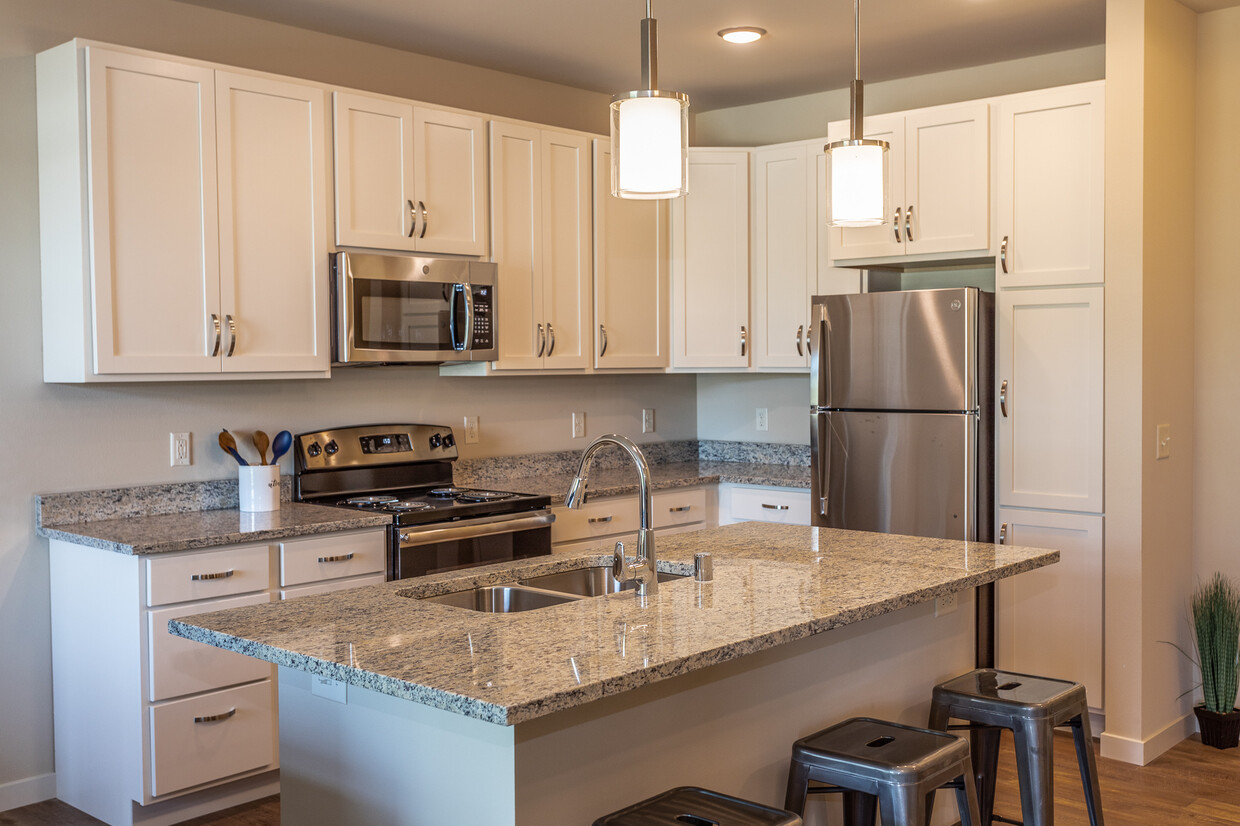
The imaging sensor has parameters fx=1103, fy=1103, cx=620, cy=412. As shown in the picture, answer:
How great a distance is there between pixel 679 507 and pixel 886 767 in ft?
8.60

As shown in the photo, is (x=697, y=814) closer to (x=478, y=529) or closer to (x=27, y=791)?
(x=478, y=529)

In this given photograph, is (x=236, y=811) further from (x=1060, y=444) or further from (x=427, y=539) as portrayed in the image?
(x=1060, y=444)

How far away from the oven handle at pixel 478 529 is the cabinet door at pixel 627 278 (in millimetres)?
963

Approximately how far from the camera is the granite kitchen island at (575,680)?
5.49ft

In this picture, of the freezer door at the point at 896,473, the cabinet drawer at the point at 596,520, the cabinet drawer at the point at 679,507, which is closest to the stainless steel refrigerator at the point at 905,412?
the freezer door at the point at 896,473

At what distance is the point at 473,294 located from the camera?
158 inches

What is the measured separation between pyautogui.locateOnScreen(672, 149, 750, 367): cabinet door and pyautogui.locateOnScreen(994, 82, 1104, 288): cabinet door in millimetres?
1193

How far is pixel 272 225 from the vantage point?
352 cm

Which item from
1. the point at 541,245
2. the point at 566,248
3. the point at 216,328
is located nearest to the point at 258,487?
the point at 216,328

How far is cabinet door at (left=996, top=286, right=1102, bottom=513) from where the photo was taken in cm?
379

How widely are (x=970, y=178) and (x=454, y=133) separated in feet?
6.19

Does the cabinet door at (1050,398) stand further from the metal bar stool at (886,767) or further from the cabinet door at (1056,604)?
the metal bar stool at (886,767)

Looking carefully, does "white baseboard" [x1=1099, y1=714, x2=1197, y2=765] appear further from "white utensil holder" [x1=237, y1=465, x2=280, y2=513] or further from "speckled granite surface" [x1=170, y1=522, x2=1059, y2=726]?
"white utensil holder" [x1=237, y1=465, x2=280, y2=513]

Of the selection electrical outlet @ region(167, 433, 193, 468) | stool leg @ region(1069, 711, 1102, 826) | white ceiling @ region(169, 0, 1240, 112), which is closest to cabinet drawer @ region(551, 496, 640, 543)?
electrical outlet @ region(167, 433, 193, 468)
